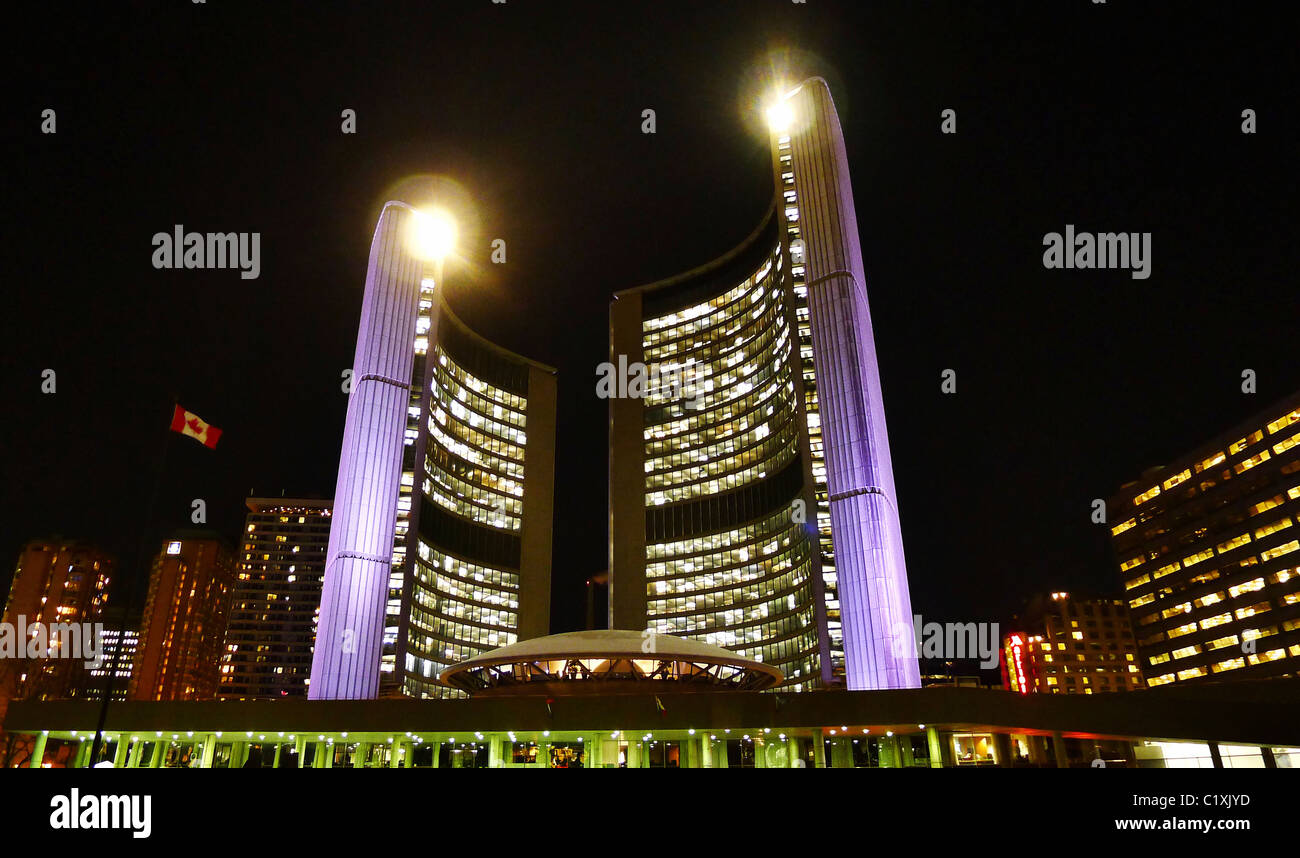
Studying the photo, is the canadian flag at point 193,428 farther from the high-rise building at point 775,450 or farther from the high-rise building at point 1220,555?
the high-rise building at point 1220,555

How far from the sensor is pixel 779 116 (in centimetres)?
10206

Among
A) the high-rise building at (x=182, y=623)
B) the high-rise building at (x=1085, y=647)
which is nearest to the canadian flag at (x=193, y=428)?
the high-rise building at (x=1085, y=647)

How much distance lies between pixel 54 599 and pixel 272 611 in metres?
47.8

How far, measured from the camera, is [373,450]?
290ft

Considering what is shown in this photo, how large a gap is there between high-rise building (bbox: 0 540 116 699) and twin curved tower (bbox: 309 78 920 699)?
259ft

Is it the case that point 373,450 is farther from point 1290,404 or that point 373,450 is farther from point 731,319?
point 1290,404

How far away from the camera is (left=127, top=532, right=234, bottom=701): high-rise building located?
182 m

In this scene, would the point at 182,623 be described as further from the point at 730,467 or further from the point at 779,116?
the point at 779,116

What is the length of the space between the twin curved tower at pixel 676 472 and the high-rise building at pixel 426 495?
0.98 feet

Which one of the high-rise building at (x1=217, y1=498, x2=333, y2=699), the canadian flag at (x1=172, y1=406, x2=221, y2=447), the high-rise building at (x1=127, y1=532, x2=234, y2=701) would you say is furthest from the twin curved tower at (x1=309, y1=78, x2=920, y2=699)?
the high-rise building at (x1=127, y1=532, x2=234, y2=701)

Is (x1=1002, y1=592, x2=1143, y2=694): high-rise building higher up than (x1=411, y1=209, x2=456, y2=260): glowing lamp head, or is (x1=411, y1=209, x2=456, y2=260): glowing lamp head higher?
(x1=411, y1=209, x2=456, y2=260): glowing lamp head

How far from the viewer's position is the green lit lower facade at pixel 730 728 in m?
44.3

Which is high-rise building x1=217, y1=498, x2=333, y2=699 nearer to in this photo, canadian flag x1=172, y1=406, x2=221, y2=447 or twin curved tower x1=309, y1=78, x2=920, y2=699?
twin curved tower x1=309, y1=78, x2=920, y2=699
